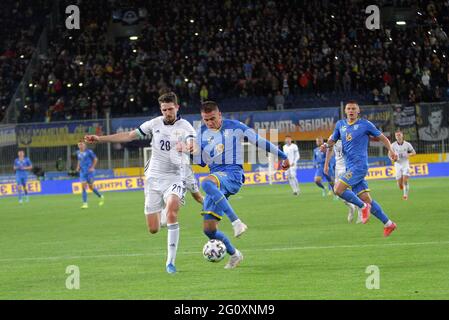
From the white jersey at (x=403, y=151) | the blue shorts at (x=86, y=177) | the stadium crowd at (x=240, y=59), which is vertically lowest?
the blue shorts at (x=86, y=177)

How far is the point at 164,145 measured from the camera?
1334 cm

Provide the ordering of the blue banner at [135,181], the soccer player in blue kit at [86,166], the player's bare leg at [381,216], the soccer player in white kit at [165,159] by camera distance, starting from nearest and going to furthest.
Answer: the soccer player in white kit at [165,159], the player's bare leg at [381,216], the soccer player in blue kit at [86,166], the blue banner at [135,181]

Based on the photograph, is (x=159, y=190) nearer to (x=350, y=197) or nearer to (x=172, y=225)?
(x=172, y=225)

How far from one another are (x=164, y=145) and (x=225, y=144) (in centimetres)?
102

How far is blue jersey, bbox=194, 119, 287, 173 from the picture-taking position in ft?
42.5

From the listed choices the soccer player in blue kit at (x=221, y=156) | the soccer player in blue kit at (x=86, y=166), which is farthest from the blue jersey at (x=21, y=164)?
the soccer player in blue kit at (x=221, y=156)

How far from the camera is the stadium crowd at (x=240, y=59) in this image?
4369 centimetres

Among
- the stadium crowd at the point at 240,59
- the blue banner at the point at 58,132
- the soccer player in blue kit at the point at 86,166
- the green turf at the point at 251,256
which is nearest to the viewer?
the green turf at the point at 251,256

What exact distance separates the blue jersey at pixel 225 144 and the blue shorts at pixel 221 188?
12cm

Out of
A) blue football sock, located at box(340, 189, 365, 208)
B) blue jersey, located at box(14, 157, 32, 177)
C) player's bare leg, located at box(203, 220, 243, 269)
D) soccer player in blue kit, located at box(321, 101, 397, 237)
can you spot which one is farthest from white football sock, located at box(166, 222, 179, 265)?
blue jersey, located at box(14, 157, 32, 177)

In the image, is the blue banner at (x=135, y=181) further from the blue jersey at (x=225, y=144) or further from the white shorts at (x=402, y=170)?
the blue jersey at (x=225, y=144)

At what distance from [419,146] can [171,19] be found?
1723 cm

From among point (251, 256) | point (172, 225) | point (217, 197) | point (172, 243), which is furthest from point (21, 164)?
point (217, 197)
